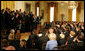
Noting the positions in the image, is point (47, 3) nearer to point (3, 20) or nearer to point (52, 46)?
point (3, 20)

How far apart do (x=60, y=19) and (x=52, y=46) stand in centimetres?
2442

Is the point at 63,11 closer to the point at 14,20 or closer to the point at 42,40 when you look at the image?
the point at 14,20

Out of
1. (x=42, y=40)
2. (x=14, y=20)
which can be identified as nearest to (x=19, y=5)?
(x=14, y=20)

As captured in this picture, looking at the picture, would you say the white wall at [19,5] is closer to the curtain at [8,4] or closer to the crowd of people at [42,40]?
the curtain at [8,4]

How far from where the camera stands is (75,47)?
6344mm

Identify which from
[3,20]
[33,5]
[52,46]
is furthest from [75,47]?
[33,5]

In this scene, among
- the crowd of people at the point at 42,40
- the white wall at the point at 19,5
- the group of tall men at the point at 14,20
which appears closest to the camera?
the crowd of people at the point at 42,40

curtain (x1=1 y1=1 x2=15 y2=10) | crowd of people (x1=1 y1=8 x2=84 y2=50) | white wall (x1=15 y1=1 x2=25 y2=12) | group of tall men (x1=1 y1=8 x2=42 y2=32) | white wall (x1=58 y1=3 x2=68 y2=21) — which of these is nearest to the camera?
crowd of people (x1=1 y1=8 x2=84 y2=50)

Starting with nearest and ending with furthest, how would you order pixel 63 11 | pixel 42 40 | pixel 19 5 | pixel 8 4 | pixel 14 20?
1. pixel 42 40
2. pixel 14 20
3. pixel 8 4
4. pixel 19 5
5. pixel 63 11

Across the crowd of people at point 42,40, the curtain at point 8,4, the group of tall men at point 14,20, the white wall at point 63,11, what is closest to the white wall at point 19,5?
the curtain at point 8,4

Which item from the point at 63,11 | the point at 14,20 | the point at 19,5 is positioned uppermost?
the point at 19,5

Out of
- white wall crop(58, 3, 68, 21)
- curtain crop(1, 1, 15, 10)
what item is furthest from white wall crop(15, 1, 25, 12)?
white wall crop(58, 3, 68, 21)

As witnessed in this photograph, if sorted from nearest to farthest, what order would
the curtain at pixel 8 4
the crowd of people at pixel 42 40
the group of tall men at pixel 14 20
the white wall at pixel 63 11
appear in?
the crowd of people at pixel 42 40 → the group of tall men at pixel 14 20 → the curtain at pixel 8 4 → the white wall at pixel 63 11

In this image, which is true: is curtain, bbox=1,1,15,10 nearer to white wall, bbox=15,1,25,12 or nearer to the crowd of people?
white wall, bbox=15,1,25,12
